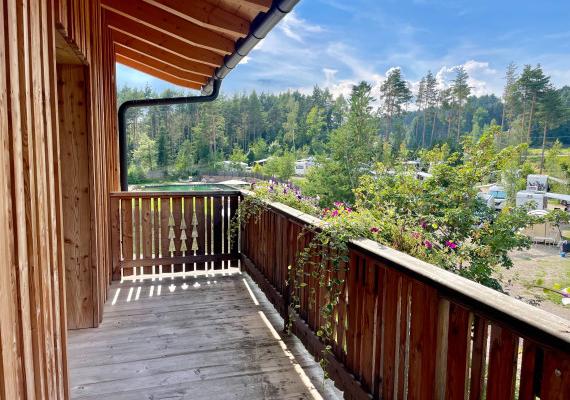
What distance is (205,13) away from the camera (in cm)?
321

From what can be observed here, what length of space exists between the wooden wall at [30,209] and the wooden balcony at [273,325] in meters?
0.81

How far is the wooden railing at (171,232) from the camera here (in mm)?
4094

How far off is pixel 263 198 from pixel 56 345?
2111 millimetres

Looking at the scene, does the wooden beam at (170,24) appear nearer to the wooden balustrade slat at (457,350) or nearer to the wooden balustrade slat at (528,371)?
the wooden balustrade slat at (457,350)

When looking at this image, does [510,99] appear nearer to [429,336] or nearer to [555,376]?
[429,336]

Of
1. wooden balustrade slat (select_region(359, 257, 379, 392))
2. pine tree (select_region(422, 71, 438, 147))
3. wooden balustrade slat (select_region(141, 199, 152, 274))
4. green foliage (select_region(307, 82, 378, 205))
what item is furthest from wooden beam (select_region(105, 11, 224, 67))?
pine tree (select_region(422, 71, 438, 147))

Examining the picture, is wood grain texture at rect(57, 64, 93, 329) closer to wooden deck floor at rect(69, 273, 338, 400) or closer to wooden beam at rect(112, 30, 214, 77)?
wooden deck floor at rect(69, 273, 338, 400)

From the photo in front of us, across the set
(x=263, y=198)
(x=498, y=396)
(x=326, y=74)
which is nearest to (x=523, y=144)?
(x=263, y=198)

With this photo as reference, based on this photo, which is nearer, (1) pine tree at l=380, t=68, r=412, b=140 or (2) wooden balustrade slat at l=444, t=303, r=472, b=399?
(2) wooden balustrade slat at l=444, t=303, r=472, b=399

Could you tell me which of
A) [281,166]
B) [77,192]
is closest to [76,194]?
[77,192]

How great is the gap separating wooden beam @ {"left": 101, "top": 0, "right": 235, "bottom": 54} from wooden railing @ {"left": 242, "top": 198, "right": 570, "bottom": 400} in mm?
2318

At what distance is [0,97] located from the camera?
1.07 metres

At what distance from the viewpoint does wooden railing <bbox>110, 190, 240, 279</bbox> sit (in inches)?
161

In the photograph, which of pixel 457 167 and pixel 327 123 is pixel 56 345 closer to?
pixel 457 167
